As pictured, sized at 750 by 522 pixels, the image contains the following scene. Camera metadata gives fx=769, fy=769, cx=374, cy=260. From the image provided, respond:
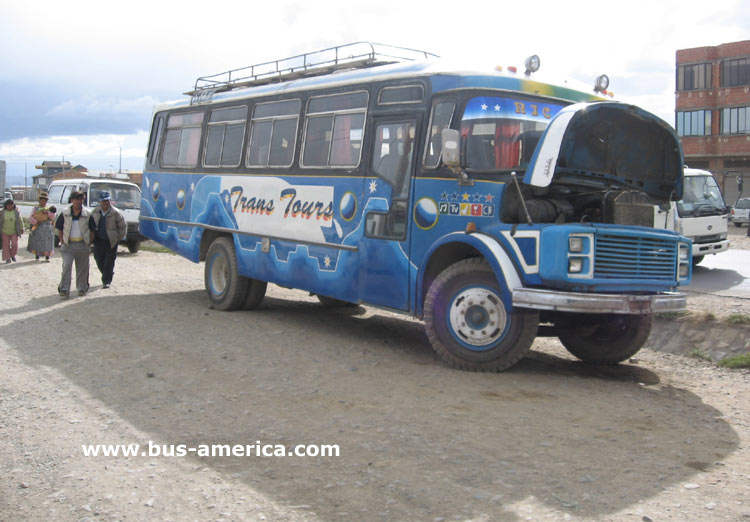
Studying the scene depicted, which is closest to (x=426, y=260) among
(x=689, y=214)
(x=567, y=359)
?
(x=567, y=359)

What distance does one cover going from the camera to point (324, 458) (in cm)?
494

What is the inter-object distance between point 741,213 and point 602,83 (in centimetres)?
3086

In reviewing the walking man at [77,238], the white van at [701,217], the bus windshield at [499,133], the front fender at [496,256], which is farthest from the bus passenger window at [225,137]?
the white van at [701,217]

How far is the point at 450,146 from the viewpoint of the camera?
23.4 ft

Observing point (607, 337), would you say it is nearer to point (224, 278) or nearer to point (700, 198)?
Answer: point (224, 278)

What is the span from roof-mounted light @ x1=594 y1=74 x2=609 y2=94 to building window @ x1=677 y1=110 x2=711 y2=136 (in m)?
45.0

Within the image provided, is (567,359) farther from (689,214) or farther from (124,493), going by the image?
(689,214)

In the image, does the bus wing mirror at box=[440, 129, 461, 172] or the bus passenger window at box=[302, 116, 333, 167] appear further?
the bus passenger window at box=[302, 116, 333, 167]

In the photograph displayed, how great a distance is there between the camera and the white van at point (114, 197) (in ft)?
70.5

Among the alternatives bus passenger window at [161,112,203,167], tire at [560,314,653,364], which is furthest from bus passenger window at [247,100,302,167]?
tire at [560,314,653,364]

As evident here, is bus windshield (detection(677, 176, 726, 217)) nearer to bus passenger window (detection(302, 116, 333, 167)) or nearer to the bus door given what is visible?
bus passenger window (detection(302, 116, 333, 167))

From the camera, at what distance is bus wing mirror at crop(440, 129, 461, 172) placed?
7.14m

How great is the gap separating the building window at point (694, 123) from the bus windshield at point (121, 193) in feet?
128

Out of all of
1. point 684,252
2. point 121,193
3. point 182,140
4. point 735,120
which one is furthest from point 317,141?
point 735,120
